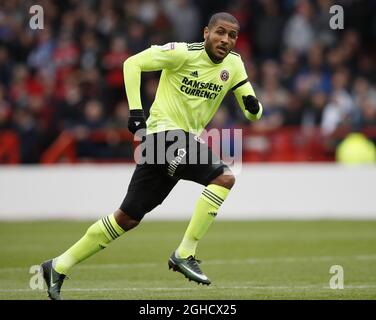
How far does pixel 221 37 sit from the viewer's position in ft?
28.9

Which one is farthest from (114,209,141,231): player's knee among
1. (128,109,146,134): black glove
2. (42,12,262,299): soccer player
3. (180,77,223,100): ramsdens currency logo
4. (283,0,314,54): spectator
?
(283,0,314,54): spectator

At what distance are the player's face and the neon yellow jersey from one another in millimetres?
159

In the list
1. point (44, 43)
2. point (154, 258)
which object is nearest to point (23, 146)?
point (44, 43)

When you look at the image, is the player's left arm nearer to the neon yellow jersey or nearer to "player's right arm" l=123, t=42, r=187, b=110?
the neon yellow jersey

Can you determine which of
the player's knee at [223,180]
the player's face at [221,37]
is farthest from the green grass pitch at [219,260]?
the player's face at [221,37]

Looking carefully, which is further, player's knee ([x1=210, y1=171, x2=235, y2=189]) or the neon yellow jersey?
the neon yellow jersey

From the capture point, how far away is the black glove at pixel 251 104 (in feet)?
30.0

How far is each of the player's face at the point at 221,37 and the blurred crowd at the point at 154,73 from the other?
370 inches

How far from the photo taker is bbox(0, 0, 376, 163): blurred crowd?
18734 mm

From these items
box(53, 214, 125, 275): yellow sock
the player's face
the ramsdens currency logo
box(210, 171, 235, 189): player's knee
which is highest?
the player's face

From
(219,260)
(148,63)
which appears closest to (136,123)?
(148,63)

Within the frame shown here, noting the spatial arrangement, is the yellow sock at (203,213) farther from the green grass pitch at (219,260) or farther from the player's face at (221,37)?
the player's face at (221,37)

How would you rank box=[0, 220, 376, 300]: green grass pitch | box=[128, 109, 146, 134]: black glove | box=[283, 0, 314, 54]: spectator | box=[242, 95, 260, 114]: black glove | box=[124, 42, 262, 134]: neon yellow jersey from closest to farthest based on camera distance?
box=[128, 109, 146, 134]: black glove, box=[124, 42, 262, 134]: neon yellow jersey, box=[0, 220, 376, 300]: green grass pitch, box=[242, 95, 260, 114]: black glove, box=[283, 0, 314, 54]: spectator

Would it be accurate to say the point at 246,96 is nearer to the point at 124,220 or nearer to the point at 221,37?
the point at 221,37
